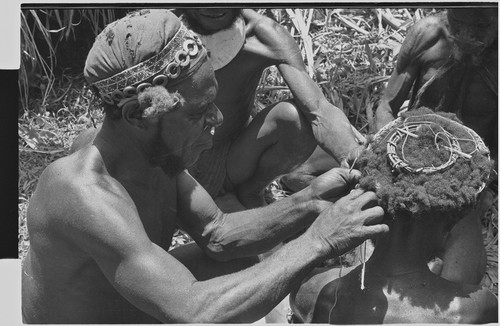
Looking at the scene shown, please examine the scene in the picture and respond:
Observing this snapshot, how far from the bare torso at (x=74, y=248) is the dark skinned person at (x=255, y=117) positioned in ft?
3.30

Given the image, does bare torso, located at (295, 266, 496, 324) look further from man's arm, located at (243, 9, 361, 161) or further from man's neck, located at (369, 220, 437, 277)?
man's arm, located at (243, 9, 361, 161)

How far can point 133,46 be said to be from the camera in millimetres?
3824

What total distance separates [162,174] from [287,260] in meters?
0.57

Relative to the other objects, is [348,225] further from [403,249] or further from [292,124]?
[292,124]

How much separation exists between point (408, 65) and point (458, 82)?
0.91 ft

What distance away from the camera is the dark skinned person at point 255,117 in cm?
506

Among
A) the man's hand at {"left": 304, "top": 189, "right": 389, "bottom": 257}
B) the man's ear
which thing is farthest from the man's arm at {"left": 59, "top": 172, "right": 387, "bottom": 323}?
the man's ear

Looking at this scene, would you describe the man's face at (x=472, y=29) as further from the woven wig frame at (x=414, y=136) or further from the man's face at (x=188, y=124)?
the man's face at (x=188, y=124)

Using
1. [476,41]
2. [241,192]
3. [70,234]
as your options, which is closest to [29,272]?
[70,234]

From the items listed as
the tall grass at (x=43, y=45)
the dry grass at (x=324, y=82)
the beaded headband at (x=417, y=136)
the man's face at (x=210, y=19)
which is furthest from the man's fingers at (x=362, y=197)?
the tall grass at (x=43, y=45)

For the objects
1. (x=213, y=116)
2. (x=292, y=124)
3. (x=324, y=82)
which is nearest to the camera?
(x=213, y=116)

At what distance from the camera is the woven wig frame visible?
3.79m

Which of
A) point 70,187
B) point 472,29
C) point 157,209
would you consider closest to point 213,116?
point 157,209

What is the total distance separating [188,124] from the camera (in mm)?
3947
